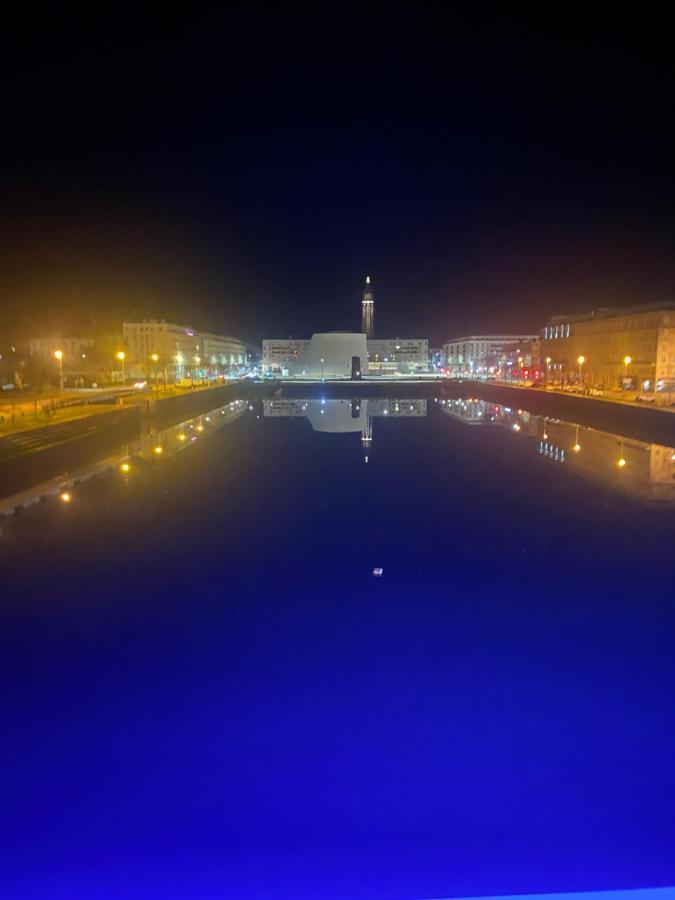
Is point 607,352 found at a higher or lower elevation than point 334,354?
higher

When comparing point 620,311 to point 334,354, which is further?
point 334,354

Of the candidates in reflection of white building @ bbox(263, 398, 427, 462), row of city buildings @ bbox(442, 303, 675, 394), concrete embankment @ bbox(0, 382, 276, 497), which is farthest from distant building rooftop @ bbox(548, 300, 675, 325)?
concrete embankment @ bbox(0, 382, 276, 497)

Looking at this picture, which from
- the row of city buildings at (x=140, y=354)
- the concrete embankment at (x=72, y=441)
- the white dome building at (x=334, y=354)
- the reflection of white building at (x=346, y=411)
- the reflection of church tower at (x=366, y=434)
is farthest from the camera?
the white dome building at (x=334, y=354)

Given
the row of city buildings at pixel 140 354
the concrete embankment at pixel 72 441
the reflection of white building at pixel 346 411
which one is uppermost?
the row of city buildings at pixel 140 354

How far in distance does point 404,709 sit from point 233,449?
814cm

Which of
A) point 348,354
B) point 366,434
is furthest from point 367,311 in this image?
point 366,434

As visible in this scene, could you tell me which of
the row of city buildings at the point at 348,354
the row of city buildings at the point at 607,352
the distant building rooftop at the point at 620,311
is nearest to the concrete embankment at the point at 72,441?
the row of city buildings at the point at 607,352

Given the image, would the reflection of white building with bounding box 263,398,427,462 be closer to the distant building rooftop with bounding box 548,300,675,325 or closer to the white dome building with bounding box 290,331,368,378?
the distant building rooftop with bounding box 548,300,675,325

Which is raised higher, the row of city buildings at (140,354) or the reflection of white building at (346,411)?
the row of city buildings at (140,354)

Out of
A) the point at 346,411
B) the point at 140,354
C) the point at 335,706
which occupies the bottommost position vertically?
the point at 346,411

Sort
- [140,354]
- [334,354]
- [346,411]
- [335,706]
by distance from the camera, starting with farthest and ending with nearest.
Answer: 1. [140,354]
2. [334,354]
3. [346,411]
4. [335,706]

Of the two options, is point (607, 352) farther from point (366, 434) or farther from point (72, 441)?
point (72, 441)

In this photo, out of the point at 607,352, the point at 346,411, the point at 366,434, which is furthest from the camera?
the point at 607,352

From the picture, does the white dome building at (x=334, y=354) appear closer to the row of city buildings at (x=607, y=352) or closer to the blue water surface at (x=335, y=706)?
the row of city buildings at (x=607, y=352)
